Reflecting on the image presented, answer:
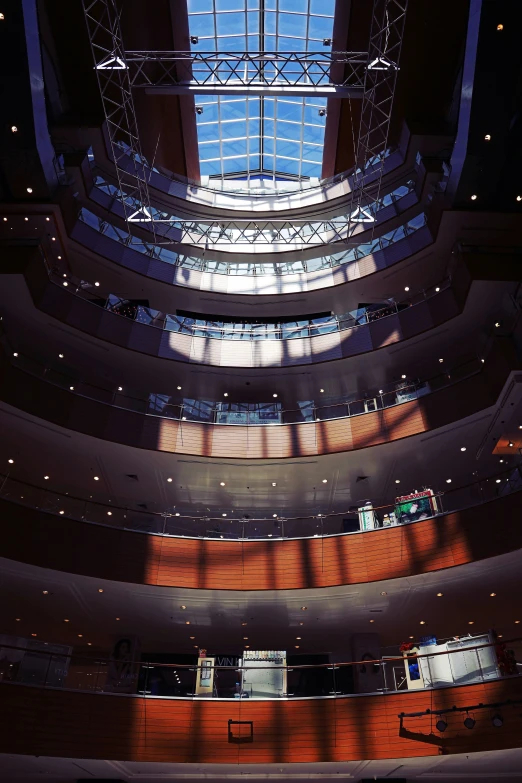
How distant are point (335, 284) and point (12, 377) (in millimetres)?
14011

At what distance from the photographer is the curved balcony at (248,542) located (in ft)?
51.1

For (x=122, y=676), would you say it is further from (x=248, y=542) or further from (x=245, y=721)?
(x=248, y=542)

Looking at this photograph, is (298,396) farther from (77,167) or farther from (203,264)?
(77,167)

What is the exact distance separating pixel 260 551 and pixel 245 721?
476 cm

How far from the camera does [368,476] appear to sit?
2123 centimetres

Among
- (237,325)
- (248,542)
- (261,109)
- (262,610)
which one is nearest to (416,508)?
(248,542)

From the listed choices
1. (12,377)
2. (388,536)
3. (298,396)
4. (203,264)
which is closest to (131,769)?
(388,536)

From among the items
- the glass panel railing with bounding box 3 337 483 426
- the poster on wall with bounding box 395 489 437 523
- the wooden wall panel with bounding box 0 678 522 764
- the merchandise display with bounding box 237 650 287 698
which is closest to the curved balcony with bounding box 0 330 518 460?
the glass panel railing with bounding box 3 337 483 426

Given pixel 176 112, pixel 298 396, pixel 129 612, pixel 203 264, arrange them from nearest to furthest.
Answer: pixel 129 612, pixel 298 396, pixel 203 264, pixel 176 112

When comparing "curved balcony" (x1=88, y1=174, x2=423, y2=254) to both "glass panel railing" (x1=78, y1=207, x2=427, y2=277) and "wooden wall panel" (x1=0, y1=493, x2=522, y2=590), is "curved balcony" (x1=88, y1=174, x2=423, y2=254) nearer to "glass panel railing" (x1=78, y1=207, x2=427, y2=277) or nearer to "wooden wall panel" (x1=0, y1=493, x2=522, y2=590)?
"glass panel railing" (x1=78, y1=207, x2=427, y2=277)

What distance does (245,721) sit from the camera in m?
13.5

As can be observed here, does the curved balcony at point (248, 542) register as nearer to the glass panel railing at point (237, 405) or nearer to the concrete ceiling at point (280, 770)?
the glass panel railing at point (237, 405)

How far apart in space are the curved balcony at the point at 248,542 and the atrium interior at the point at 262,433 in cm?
7

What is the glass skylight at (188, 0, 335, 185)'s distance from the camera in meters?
30.0
